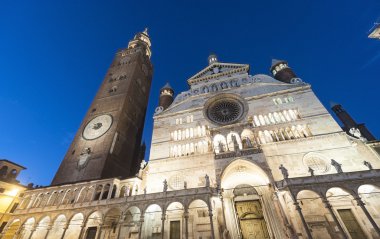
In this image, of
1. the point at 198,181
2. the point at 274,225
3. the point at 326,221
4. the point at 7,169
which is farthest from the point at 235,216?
the point at 7,169

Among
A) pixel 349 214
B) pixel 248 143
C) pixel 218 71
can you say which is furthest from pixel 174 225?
pixel 218 71

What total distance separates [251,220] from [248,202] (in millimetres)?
1442

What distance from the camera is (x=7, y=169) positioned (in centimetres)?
2455

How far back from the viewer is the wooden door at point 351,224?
12.9 metres

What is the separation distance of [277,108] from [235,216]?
37.7 ft

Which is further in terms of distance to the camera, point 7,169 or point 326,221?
point 7,169

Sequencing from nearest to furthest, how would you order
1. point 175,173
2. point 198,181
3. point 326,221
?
point 326,221
point 198,181
point 175,173

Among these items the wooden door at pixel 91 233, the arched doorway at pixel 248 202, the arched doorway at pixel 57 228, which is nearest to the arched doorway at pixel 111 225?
the wooden door at pixel 91 233

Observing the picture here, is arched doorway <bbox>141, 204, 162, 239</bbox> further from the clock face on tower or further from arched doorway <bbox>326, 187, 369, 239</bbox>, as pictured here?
the clock face on tower

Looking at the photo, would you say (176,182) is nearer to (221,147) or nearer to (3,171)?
(221,147)

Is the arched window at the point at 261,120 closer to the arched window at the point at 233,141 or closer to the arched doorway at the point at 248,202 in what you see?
the arched window at the point at 233,141

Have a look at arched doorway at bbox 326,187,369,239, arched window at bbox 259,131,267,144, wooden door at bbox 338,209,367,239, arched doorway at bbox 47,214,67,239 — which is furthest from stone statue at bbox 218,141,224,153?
arched doorway at bbox 47,214,67,239

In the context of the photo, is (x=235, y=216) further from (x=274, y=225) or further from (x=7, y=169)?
(x=7, y=169)

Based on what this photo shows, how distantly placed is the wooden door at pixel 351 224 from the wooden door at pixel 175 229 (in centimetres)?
1209
